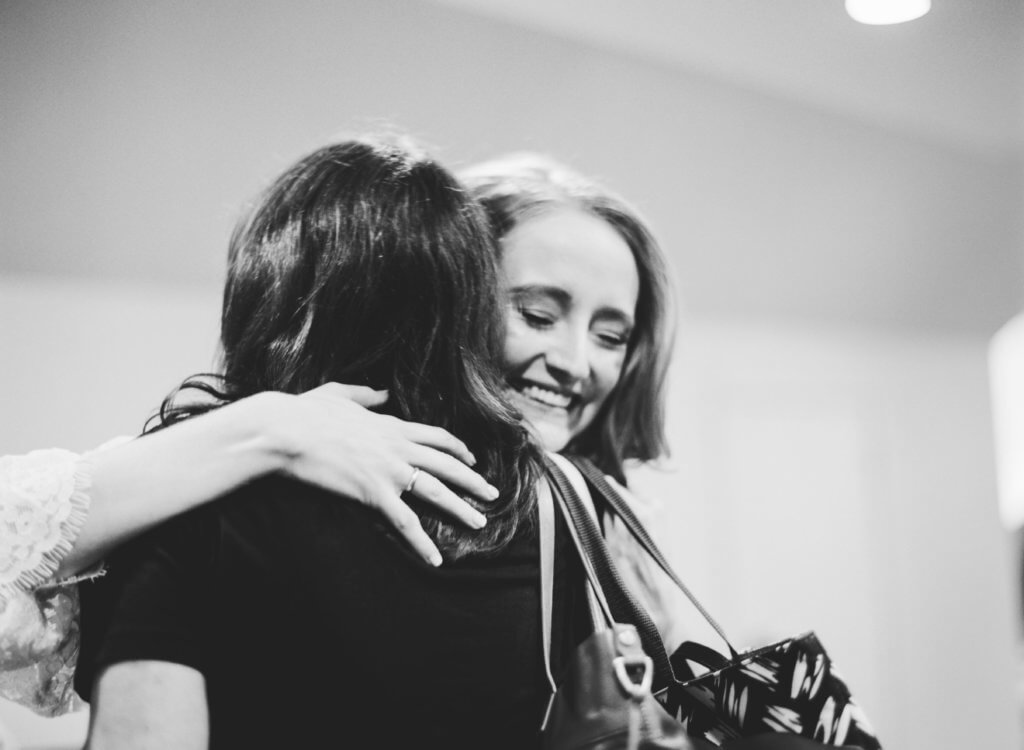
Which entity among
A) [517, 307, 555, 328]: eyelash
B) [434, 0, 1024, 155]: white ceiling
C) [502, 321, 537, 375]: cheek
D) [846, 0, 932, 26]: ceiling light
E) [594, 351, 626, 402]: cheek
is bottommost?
[594, 351, 626, 402]: cheek

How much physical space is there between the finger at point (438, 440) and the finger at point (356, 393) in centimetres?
4

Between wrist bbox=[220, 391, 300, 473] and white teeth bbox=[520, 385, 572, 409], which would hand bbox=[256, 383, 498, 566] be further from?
white teeth bbox=[520, 385, 572, 409]

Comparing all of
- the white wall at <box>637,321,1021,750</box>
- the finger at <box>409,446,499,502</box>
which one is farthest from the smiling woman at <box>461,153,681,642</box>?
the white wall at <box>637,321,1021,750</box>

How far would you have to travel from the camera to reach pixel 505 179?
125 centimetres

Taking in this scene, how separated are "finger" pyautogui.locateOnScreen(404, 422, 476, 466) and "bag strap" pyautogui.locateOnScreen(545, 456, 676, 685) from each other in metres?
0.09

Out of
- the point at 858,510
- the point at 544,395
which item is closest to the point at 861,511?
the point at 858,510

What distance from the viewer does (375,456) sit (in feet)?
2.40

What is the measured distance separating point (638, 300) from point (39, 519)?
84cm

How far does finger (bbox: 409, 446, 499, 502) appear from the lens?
0.76m

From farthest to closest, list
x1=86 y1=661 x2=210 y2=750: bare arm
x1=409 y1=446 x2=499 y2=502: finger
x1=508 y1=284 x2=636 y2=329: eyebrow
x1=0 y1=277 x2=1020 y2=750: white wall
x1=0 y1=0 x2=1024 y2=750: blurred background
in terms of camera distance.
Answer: x1=0 y1=277 x2=1020 y2=750: white wall < x1=0 y1=0 x2=1024 y2=750: blurred background < x1=508 y1=284 x2=636 y2=329: eyebrow < x1=409 y1=446 x2=499 y2=502: finger < x1=86 y1=661 x2=210 y2=750: bare arm

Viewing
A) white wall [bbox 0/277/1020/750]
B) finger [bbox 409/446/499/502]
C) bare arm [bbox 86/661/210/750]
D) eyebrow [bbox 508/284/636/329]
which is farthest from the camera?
white wall [bbox 0/277/1020/750]

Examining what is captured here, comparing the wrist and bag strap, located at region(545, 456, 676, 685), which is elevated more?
the wrist

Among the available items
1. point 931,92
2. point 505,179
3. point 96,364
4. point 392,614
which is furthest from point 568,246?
point 931,92

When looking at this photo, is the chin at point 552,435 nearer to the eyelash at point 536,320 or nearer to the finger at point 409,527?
the eyelash at point 536,320
